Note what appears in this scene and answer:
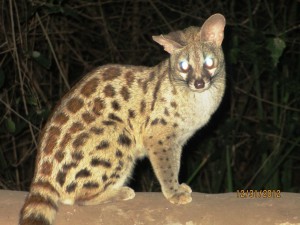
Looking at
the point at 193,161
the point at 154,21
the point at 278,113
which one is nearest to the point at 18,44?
the point at 154,21

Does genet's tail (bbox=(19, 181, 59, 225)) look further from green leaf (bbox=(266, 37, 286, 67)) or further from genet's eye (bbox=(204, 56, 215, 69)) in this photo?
green leaf (bbox=(266, 37, 286, 67))

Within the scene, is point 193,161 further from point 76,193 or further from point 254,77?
point 76,193

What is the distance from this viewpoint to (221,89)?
15.9 ft

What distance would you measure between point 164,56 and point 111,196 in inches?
142

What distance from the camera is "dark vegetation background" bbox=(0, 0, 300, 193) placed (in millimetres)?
6984

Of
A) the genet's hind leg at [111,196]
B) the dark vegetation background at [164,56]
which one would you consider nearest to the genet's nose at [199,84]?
the genet's hind leg at [111,196]

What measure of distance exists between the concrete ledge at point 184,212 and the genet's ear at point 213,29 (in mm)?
1160

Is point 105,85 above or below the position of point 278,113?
above

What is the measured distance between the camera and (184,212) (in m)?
4.29

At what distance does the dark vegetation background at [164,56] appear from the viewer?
698cm

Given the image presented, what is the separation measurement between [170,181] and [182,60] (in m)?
0.90

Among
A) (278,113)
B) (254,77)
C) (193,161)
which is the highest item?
(254,77)

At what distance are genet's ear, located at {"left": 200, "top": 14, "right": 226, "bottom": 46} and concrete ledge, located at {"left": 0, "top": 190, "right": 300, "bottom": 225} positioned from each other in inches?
45.7

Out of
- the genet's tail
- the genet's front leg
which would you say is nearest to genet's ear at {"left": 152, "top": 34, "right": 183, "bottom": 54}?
the genet's front leg
